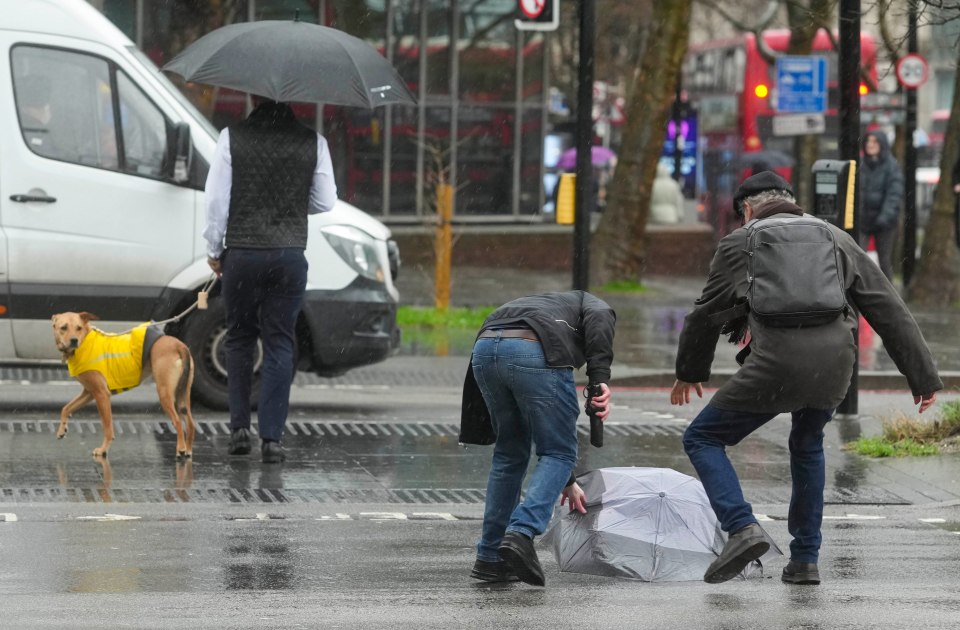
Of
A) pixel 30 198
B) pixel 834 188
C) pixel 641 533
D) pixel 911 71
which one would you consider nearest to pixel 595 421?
pixel 641 533

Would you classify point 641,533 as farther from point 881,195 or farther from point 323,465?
point 881,195

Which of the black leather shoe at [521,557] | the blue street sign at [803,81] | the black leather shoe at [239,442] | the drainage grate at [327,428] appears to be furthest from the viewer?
the blue street sign at [803,81]

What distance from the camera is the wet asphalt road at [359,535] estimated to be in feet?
18.9

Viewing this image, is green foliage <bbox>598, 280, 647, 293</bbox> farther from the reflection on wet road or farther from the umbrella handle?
the umbrella handle

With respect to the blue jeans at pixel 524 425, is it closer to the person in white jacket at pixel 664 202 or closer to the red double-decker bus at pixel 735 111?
the red double-decker bus at pixel 735 111

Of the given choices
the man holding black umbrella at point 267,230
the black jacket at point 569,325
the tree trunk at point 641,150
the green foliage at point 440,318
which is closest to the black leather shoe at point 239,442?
the man holding black umbrella at point 267,230

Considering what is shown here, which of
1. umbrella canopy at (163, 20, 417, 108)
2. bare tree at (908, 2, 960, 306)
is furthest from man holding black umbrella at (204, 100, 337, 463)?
bare tree at (908, 2, 960, 306)

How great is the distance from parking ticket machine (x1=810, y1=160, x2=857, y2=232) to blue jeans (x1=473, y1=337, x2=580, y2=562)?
446 centimetres

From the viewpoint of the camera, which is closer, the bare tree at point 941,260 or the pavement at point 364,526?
the pavement at point 364,526

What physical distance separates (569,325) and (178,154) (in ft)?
15.2

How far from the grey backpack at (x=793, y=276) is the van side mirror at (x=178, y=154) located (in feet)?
15.7

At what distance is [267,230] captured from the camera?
881 centimetres

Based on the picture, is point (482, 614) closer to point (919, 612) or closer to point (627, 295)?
point (919, 612)

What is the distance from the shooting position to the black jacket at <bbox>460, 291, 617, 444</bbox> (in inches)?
236
